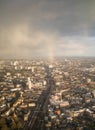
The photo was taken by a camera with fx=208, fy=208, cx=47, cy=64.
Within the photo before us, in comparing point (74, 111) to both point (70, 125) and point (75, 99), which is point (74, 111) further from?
point (75, 99)

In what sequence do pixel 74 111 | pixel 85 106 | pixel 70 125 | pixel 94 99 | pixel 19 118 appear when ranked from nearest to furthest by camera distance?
1. pixel 70 125
2. pixel 19 118
3. pixel 74 111
4. pixel 85 106
5. pixel 94 99

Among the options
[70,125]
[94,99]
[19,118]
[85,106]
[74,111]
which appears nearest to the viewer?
[70,125]

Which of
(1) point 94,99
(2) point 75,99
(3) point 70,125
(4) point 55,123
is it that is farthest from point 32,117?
(1) point 94,99

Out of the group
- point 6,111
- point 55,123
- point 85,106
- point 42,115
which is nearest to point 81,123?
point 55,123

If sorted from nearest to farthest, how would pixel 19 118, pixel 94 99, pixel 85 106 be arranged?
pixel 19 118 < pixel 85 106 < pixel 94 99

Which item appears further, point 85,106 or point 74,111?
point 85,106

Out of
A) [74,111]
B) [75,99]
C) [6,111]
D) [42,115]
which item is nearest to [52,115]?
[42,115]

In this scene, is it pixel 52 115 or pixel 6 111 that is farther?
pixel 6 111

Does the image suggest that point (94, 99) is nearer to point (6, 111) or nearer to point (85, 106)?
point (85, 106)
